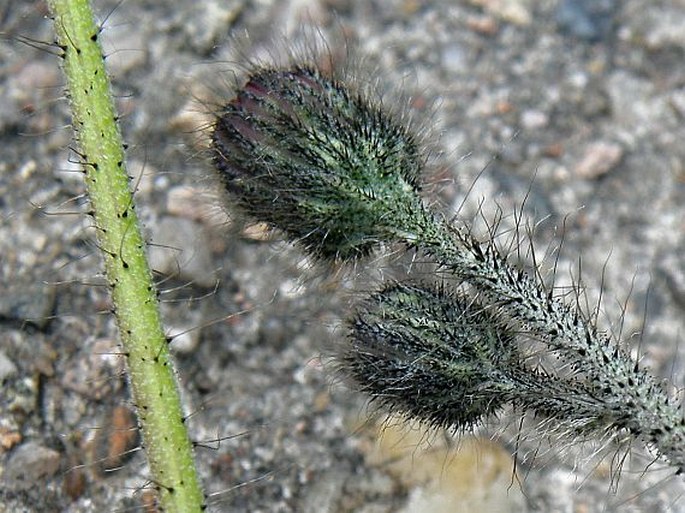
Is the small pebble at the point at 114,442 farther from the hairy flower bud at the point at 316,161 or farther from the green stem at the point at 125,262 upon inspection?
the hairy flower bud at the point at 316,161

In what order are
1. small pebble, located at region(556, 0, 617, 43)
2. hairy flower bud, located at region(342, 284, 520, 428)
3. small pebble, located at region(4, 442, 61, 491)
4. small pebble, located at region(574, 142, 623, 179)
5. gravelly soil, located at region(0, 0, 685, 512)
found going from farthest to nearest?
small pebble, located at region(556, 0, 617, 43) → small pebble, located at region(574, 142, 623, 179) → gravelly soil, located at region(0, 0, 685, 512) → small pebble, located at region(4, 442, 61, 491) → hairy flower bud, located at region(342, 284, 520, 428)

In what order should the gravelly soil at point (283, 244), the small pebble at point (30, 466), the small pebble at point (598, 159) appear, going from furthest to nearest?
the small pebble at point (598, 159)
the gravelly soil at point (283, 244)
the small pebble at point (30, 466)

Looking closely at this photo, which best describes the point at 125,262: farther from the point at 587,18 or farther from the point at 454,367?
the point at 587,18

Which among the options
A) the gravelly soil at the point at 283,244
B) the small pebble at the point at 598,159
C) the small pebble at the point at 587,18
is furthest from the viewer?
the small pebble at the point at 587,18

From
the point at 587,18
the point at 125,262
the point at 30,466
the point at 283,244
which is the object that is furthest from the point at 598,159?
the point at 30,466

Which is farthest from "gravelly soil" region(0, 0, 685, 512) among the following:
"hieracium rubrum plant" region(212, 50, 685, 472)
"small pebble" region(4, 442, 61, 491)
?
"hieracium rubrum plant" region(212, 50, 685, 472)

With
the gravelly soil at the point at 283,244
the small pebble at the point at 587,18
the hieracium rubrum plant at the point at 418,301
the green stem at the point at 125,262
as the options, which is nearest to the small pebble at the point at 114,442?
the gravelly soil at the point at 283,244

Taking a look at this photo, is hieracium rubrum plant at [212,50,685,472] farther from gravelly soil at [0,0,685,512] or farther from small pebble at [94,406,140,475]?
small pebble at [94,406,140,475]
